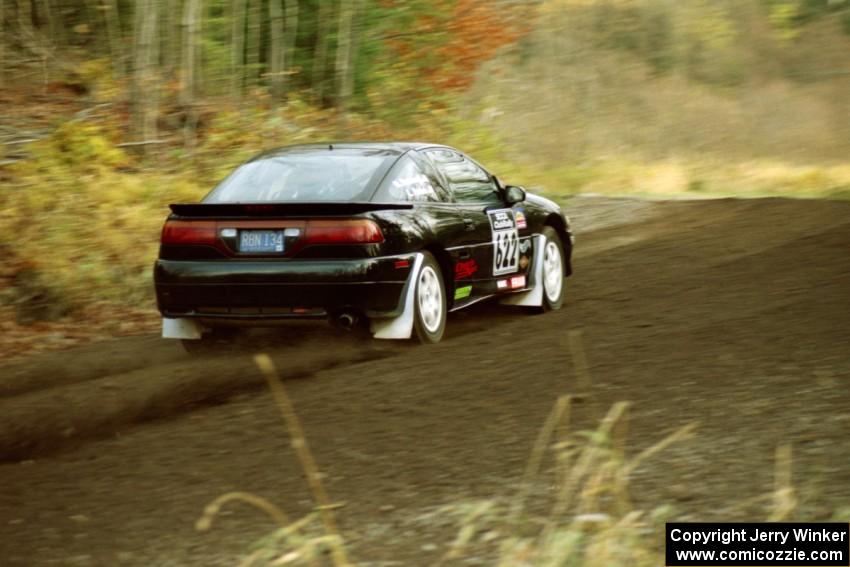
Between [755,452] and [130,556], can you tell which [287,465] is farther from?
[755,452]

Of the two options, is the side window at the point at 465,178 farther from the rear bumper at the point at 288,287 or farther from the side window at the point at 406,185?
the rear bumper at the point at 288,287

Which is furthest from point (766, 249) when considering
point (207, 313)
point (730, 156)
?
point (730, 156)

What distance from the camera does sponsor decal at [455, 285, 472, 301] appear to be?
9.67 m

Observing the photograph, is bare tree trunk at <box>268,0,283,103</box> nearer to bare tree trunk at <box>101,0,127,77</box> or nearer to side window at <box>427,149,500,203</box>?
bare tree trunk at <box>101,0,127,77</box>

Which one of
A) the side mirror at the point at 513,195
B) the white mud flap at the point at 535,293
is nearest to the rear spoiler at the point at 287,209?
the side mirror at the point at 513,195

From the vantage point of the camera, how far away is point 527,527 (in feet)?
15.7

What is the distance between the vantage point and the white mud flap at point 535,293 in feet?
35.6

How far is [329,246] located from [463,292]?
5.17 feet

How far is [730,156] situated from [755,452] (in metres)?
35.7

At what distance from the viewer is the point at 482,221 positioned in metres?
10.1

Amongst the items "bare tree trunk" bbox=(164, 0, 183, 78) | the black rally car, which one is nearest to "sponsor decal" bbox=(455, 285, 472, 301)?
the black rally car

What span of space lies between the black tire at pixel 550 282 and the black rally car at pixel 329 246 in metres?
1.05

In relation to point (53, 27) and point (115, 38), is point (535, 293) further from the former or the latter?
point (53, 27)

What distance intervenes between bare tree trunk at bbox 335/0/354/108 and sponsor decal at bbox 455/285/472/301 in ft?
35.6
